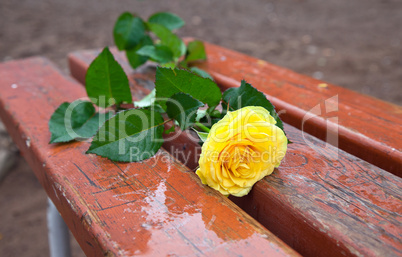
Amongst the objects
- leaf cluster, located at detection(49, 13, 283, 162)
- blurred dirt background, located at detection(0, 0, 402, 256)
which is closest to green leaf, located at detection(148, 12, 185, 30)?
Answer: leaf cluster, located at detection(49, 13, 283, 162)

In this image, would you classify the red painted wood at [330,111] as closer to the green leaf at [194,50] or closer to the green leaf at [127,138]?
the green leaf at [194,50]

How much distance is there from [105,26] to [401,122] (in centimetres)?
409

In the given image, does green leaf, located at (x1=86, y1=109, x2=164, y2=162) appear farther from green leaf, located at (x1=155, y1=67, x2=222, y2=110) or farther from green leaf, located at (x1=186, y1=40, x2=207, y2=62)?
green leaf, located at (x1=186, y1=40, x2=207, y2=62)

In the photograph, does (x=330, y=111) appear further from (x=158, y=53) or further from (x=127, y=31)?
(x=127, y=31)

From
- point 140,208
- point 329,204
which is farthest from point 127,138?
point 329,204

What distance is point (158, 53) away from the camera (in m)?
1.32

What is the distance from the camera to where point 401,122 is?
3.42 feet

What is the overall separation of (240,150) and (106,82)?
0.44 meters

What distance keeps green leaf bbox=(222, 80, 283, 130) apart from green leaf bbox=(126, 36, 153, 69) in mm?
631

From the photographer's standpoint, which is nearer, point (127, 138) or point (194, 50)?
point (127, 138)

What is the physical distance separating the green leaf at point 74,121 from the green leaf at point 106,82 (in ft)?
0.11

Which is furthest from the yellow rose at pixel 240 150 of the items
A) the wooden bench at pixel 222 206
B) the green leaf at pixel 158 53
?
the green leaf at pixel 158 53

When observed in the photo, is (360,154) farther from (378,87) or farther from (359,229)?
(378,87)

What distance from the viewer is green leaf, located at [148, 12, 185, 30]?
1451mm
